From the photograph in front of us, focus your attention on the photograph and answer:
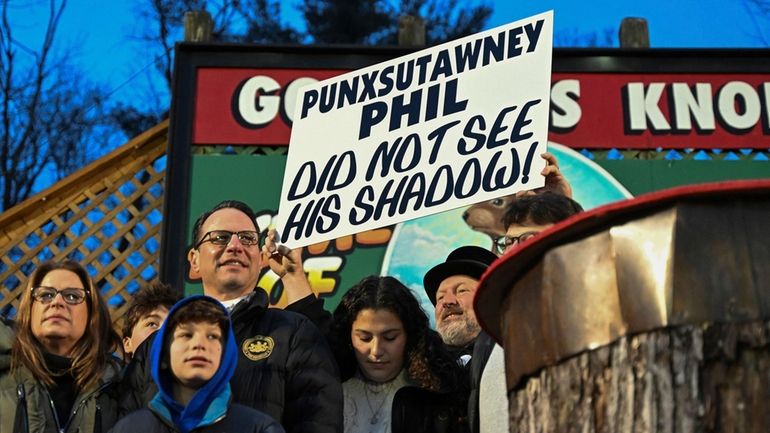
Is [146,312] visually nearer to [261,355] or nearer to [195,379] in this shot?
[261,355]

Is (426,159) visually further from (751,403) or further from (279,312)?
(751,403)

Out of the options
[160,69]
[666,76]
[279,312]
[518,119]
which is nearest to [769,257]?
[279,312]

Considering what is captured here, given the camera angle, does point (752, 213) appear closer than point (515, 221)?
Yes

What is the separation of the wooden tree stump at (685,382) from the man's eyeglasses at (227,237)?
7.66 ft

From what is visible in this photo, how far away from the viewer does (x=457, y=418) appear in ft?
11.2

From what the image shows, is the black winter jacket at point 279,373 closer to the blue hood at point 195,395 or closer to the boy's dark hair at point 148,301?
the blue hood at point 195,395

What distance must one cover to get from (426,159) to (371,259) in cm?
324

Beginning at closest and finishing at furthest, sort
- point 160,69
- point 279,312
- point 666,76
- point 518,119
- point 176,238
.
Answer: point 279,312, point 518,119, point 176,238, point 666,76, point 160,69

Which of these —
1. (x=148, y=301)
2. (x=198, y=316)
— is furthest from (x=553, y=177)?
(x=198, y=316)

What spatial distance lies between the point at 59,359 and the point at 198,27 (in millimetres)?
5179

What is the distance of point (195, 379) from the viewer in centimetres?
276

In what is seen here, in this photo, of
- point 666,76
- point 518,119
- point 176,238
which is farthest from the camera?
point 666,76

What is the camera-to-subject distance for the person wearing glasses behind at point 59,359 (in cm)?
311

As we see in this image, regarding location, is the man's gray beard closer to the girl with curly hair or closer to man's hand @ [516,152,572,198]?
the girl with curly hair
